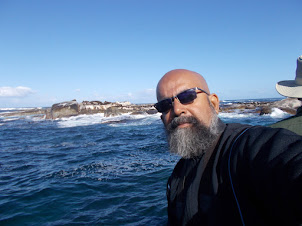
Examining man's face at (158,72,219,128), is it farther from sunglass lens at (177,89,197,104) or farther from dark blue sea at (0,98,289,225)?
dark blue sea at (0,98,289,225)

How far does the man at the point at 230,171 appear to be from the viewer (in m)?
1.01

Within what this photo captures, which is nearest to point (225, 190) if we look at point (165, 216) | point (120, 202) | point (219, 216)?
point (219, 216)

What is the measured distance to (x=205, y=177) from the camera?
1.45 m

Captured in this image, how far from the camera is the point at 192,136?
1.86 metres

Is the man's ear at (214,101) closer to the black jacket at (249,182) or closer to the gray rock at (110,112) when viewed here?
the black jacket at (249,182)

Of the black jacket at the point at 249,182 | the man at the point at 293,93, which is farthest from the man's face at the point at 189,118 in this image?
the man at the point at 293,93

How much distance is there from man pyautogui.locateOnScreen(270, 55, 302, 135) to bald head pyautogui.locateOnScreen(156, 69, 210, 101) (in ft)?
5.17

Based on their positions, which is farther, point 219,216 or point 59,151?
point 59,151

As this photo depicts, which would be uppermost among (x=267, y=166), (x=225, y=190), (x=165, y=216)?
(x=267, y=166)

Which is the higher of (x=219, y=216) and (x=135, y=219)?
(x=219, y=216)

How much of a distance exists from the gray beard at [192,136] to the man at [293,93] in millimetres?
1565

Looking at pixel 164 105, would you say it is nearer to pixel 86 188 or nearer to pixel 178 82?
pixel 178 82

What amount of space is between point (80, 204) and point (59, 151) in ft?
22.9

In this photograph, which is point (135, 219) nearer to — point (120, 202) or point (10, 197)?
point (120, 202)
